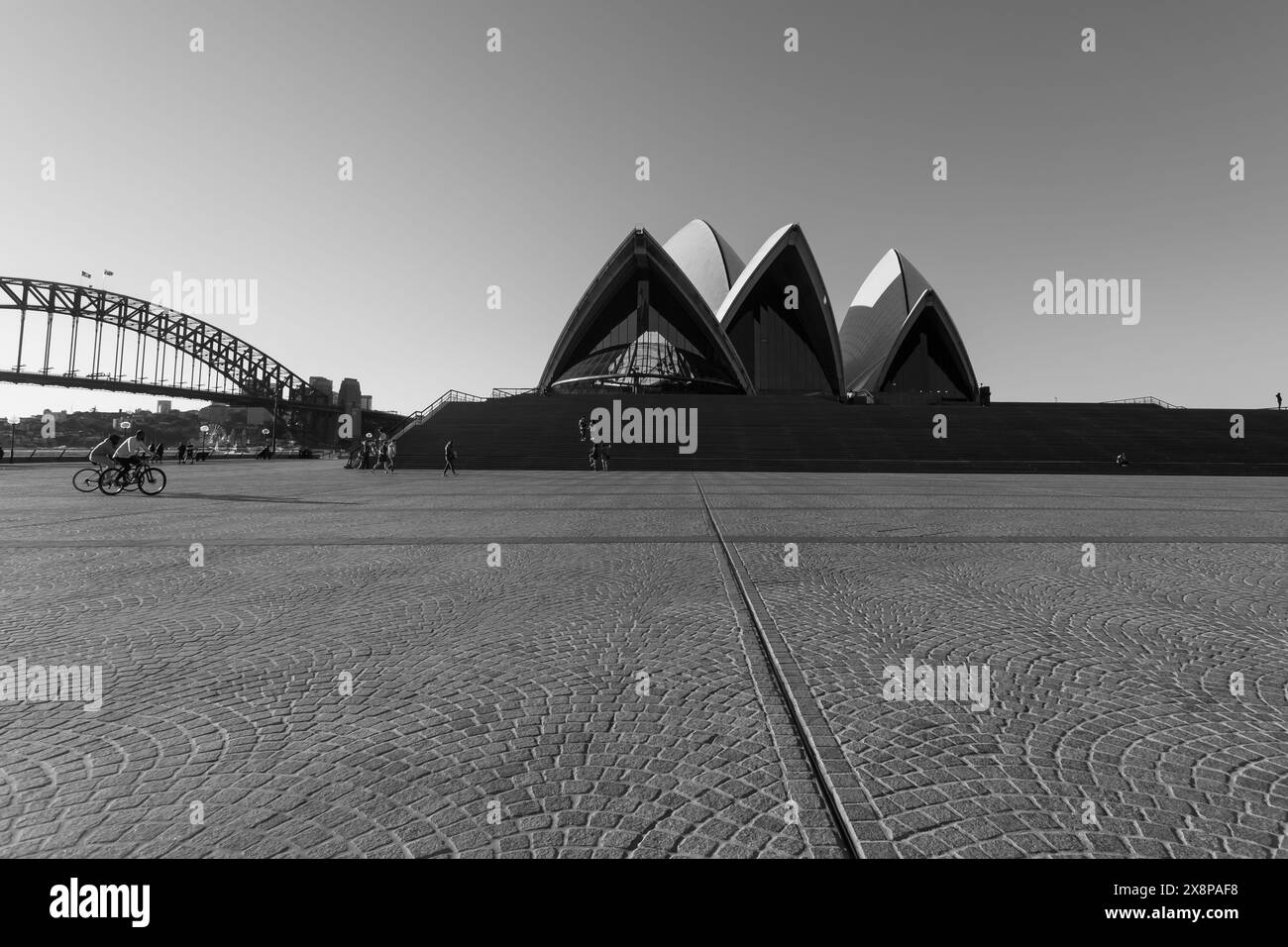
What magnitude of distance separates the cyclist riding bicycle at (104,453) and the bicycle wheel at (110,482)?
0.63 feet

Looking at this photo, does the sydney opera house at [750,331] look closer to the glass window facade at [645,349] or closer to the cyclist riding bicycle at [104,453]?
the glass window facade at [645,349]

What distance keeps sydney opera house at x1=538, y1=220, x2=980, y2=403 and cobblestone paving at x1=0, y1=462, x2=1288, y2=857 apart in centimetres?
4539

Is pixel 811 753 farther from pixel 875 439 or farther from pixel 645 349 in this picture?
pixel 645 349

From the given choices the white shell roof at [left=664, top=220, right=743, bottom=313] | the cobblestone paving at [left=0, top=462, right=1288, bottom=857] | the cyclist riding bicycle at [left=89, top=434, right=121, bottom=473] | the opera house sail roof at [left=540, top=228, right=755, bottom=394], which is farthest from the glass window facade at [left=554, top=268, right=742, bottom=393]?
the cobblestone paving at [left=0, top=462, right=1288, bottom=857]

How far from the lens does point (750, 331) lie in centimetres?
5881

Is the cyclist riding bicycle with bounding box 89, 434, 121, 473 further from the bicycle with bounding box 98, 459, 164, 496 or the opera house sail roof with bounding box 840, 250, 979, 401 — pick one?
the opera house sail roof with bounding box 840, 250, 979, 401

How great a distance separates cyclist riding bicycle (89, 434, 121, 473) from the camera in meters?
14.4

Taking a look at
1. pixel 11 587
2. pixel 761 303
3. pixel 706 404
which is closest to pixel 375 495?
pixel 11 587

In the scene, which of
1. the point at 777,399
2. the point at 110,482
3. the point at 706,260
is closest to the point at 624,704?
the point at 110,482

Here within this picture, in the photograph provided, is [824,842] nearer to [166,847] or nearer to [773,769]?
[773,769]

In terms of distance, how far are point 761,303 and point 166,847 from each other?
59305 millimetres

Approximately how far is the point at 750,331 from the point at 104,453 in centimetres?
5036

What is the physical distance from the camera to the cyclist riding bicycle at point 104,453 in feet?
47.1

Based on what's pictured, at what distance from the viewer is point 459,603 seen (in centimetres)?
501
